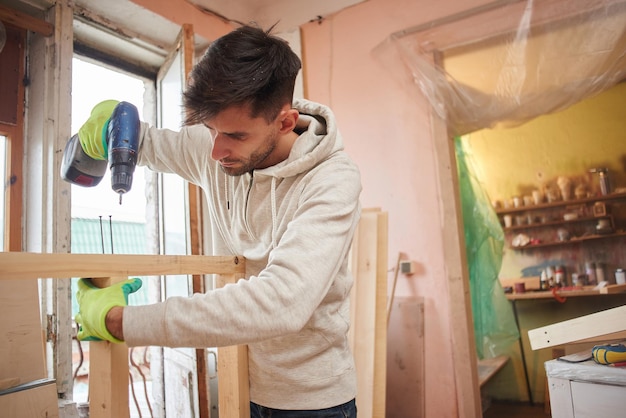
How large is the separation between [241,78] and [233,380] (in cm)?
69

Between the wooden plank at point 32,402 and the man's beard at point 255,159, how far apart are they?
0.76 metres

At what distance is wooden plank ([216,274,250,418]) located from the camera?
98cm

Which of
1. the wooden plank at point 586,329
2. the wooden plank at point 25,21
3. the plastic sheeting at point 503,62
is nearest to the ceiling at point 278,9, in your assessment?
the plastic sheeting at point 503,62

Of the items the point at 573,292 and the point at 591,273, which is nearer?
the point at 573,292

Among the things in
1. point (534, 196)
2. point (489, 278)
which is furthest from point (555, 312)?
point (489, 278)

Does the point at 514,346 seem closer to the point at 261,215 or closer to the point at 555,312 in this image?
the point at 555,312

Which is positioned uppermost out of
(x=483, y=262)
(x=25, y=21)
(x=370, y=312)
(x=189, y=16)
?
(x=189, y=16)

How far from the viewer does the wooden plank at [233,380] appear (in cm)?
98

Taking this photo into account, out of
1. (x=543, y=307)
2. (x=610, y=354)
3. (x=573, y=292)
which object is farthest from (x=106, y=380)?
(x=543, y=307)

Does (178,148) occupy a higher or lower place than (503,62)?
lower

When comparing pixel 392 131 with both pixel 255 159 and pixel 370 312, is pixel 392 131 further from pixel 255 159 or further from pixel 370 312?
pixel 255 159

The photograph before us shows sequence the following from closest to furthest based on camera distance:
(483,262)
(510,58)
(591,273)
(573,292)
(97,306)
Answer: (97,306)
(510,58)
(483,262)
(573,292)
(591,273)

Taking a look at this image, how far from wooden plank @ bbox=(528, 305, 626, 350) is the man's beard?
112cm

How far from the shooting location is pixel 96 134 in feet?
3.74
